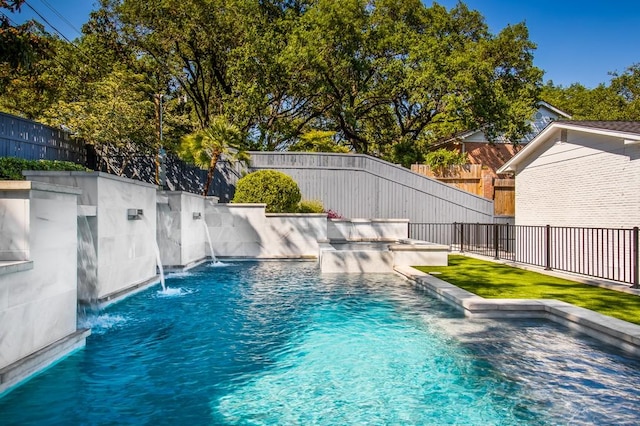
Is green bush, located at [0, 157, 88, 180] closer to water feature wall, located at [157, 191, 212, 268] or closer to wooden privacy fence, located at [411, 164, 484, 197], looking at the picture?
water feature wall, located at [157, 191, 212, 268]

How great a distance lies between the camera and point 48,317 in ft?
16.0

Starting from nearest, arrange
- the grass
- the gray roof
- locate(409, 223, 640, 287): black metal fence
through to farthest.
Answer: the grass → locate(409, 223, 640, 287): black metal fence → the gray roof

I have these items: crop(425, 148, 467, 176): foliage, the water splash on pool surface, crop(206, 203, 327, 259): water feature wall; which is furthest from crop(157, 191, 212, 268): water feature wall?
crop(425, 148, 467, 176): foliage

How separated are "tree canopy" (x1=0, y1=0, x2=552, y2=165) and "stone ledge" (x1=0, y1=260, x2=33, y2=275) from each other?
1732cm

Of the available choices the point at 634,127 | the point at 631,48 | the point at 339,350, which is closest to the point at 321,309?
the point at 339,350

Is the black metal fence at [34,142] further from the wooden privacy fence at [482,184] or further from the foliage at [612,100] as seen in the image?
the foliage at [612,100]

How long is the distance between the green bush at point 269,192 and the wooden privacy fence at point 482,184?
7.62 meters

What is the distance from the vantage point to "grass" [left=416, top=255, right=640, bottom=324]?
7.25m

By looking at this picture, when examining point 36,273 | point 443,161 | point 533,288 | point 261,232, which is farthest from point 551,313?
point 443,161

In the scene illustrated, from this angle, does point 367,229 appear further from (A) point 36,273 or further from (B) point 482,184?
(A) point 36,273

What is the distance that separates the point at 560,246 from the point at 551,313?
8021mm

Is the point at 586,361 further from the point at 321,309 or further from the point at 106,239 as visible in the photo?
the point at 106,239

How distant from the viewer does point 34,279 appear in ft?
15.1

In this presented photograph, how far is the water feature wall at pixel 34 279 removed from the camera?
13.7 ft
